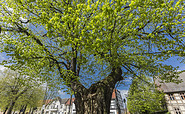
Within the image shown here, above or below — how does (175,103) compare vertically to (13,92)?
below

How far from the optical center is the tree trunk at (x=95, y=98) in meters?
5.53

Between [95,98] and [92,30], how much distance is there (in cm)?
387

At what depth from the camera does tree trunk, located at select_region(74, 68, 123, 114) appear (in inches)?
218

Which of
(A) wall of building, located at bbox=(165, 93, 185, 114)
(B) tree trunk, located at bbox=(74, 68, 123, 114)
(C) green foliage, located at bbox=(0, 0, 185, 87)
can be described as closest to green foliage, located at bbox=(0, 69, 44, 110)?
(C) green foliage, located at bbox=(0, 0, 185, 87)

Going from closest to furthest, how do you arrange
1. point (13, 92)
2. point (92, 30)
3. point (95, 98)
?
point (92, 30), point (95, 98), point (13, 92)

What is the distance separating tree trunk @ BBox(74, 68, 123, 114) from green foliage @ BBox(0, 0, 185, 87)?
1119 mm

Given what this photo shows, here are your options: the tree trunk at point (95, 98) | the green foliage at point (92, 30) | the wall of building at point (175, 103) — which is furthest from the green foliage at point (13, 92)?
the wall of building at point (175, 103)

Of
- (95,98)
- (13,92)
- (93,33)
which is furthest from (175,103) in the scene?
(13,92)

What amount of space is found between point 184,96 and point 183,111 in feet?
11.6

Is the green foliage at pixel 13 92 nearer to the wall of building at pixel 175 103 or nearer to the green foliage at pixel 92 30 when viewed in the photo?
the green foliage at pixel 92 30

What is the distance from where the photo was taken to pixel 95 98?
590 centimetres

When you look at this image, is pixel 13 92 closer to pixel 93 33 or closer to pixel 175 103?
pixel 93 33

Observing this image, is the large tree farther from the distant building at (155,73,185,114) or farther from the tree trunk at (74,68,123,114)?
the distant building at (155,73,185,114)

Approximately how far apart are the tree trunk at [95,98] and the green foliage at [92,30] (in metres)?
1.12
